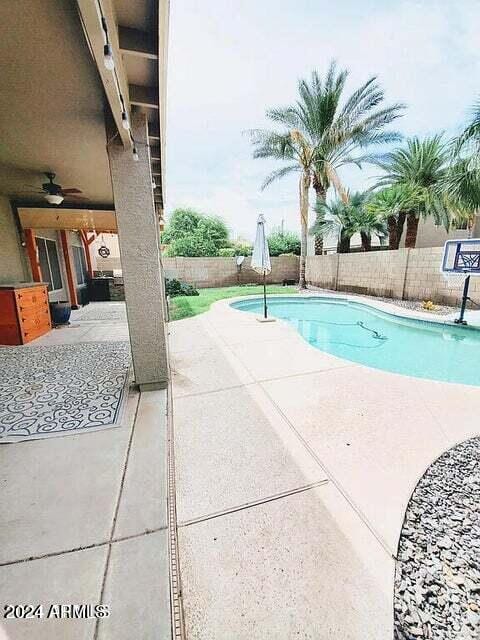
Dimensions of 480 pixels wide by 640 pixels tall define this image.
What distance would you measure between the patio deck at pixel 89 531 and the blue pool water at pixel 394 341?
426 centimetres

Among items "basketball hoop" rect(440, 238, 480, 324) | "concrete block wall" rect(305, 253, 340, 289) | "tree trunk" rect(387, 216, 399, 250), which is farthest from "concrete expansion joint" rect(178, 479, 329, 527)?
"tree trunk" rect(387, 216, 399, 250)

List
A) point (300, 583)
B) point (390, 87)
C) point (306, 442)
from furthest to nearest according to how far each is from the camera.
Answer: point (390, 87), point (306, 442), point (300, 583)

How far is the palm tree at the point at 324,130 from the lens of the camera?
10.1 meters

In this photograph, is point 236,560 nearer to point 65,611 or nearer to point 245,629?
point 245,629

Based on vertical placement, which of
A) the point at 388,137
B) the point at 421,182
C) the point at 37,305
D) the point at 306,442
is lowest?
the point at 306,442

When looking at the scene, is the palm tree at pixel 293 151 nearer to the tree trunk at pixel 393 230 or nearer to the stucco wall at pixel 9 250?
the tree trunk at pixel 393 230

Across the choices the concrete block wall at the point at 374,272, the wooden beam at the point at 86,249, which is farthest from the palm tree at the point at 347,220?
the wooden beam at the point at 86,249

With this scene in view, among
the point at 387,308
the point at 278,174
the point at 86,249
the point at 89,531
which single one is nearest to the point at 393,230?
the point at 387,308

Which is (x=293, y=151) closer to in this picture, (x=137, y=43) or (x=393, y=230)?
(x=393, y=230)

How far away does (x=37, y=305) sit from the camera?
5910 millimetres

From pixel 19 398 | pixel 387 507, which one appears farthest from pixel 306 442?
pixel 19 398

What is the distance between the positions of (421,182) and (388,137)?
7.10ft

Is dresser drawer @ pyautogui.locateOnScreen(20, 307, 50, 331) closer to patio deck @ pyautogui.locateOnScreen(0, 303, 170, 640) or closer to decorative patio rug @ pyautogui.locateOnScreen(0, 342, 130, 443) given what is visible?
decorative patio rug @ pyautogui.locateOnScreen(0, 342, 130, 443)

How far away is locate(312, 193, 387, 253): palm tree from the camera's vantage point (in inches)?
440
